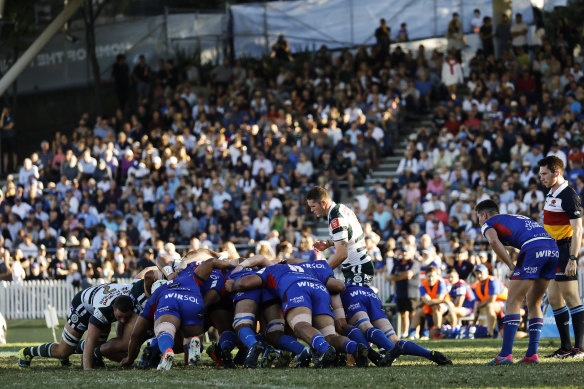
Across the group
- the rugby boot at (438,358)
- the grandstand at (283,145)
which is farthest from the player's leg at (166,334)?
the grandstand at (283,145)

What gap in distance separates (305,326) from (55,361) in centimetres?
419

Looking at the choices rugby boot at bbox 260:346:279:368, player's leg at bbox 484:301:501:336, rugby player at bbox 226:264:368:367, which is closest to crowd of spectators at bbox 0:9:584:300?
player's leg at bbox 484:301:501:336

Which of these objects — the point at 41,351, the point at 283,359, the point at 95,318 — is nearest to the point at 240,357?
the point at 283,359

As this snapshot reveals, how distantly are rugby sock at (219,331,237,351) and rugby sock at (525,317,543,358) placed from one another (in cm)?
310

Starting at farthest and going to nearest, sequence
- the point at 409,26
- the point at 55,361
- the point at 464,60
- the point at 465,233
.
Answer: the point at 409,26
the point at 464,60
the point at 465,233
the point at 55,361

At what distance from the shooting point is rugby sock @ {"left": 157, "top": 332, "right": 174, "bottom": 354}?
1087 cm

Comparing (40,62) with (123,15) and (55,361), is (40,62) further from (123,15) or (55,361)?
(55,361)

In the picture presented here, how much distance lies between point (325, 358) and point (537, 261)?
7.94ft

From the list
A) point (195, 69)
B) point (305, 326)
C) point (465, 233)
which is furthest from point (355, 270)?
point (195, 69)

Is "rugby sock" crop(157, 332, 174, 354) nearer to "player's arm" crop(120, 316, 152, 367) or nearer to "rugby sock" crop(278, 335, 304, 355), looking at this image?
"player's arm" crop(120, 316, 152, 367)

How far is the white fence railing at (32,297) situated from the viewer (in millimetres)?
24109

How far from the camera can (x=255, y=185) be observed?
26.4 m

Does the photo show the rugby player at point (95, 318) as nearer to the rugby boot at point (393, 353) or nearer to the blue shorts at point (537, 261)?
the rugby boot at point (393, 353)

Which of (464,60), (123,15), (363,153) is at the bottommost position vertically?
(363,153)
